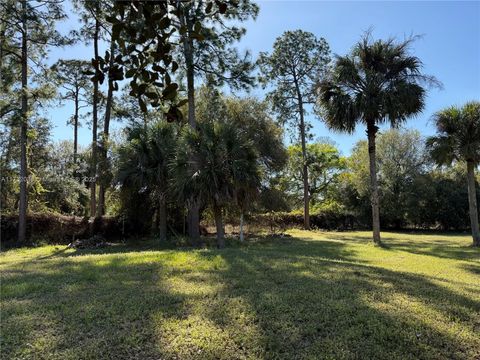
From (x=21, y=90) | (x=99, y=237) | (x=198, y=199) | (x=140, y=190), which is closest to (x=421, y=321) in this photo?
(x=198, y=199)

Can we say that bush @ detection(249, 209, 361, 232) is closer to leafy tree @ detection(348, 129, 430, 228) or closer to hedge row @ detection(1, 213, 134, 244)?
leafy tree @ detection(348, 129, 430, 228)

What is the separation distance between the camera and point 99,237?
15633mm

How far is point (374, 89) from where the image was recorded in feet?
44.7

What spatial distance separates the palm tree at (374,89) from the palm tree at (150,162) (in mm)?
6509

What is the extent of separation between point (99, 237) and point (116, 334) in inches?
522

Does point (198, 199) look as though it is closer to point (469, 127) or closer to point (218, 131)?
point (218, 131)

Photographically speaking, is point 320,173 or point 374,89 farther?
point 320,173

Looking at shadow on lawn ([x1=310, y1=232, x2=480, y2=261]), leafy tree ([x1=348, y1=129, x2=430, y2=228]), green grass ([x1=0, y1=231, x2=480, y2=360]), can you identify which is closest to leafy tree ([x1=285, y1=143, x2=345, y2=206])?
leafy tree ([x1=348, y1=129, x2=430, y2=228])

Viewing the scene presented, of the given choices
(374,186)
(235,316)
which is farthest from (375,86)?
(235,316)

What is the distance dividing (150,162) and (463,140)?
12.2 m

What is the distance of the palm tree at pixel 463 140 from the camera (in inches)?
574

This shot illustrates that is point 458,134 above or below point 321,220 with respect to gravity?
above

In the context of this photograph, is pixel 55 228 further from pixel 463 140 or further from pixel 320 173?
pixel 320 173

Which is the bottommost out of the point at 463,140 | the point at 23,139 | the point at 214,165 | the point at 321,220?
the point at 321,220
